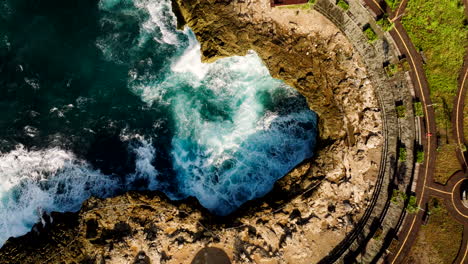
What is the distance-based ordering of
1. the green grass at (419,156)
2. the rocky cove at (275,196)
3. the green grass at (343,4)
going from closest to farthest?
the rocky cove at (275,196)
the green grass at (419,156)
the green grass at (343,4)

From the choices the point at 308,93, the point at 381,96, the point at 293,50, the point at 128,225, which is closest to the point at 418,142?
the point at 381,96

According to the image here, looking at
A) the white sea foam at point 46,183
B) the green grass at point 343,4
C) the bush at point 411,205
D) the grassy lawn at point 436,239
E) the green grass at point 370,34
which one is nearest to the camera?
the bush at point 411,205

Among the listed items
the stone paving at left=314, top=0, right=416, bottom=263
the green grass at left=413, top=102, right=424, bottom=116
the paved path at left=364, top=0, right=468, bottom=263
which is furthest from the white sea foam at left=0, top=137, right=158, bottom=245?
the green grass at left=413, top=102, right=424, bottom=116

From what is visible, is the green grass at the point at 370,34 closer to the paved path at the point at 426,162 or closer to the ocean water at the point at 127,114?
the paved path at the point at 426,162

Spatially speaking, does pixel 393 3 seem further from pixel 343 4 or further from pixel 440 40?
pixel 440 40

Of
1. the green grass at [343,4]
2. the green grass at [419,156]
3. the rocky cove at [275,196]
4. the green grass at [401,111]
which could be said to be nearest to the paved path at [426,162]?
the green grass at [419,156]

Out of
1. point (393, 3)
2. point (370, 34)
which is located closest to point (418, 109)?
point (370, 34)

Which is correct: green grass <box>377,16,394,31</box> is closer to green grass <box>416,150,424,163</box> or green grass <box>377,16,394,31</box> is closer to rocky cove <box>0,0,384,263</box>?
rocky cove <box>0,0,384,263</box>
